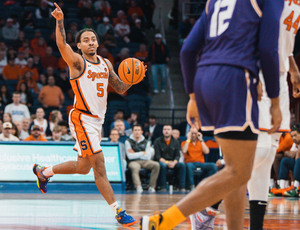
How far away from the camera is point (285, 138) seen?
12.4 m

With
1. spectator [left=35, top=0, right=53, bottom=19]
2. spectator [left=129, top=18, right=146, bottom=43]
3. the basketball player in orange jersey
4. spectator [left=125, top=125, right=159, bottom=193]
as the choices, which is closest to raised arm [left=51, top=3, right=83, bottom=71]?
the basketball player in orange jersey

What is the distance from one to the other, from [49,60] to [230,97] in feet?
45.5

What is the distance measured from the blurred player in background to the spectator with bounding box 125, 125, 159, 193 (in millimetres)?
8581

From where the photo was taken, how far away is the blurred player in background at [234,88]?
3.54 m

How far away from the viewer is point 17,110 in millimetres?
13562

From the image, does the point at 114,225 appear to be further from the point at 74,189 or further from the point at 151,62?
the point at 151,62

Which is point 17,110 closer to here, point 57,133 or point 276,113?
point 57,133

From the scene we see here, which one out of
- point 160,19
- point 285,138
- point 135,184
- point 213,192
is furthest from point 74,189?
point 160,19

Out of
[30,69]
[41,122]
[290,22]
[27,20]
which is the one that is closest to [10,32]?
[27,20]

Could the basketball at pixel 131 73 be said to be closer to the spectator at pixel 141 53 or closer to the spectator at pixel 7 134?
the spectator at pixel 7 134

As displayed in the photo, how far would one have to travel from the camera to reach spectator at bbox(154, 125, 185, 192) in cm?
1247

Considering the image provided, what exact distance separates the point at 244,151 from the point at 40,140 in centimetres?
903

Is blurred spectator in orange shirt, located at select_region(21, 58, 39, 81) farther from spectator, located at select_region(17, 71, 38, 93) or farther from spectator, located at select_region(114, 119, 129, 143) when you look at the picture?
spectator, located at select_region(114, 119, 129, 143)

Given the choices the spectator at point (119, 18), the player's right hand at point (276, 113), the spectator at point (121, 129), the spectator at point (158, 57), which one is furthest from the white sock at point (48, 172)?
the spectator at point (119, 18)
